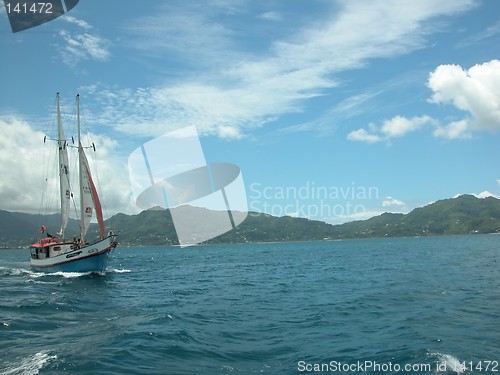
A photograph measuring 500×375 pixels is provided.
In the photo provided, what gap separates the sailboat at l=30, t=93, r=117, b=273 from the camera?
58.6 meters

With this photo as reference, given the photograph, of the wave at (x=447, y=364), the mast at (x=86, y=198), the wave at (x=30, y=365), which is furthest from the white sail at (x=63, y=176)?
the wave at (x=447, y=364)

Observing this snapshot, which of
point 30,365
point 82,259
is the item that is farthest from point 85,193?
point 30,365

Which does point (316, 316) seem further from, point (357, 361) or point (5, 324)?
point (5, 324)

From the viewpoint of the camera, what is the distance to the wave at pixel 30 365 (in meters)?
15.7

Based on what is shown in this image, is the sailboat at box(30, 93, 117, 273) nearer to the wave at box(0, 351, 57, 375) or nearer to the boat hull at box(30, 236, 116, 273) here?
the boat hull at box(30, 236, 116, 273)

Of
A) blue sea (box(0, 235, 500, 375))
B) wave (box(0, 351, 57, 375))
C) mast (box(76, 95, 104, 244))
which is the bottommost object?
blue sea (box(0, 235, 500, 375))

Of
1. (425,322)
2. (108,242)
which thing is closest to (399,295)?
(425,322)

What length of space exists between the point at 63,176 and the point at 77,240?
11170 millimetres

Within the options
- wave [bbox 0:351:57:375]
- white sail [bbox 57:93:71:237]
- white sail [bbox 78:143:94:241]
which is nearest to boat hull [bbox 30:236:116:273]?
white sail [bbox 78:143:94:241]

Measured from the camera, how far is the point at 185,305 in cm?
3412

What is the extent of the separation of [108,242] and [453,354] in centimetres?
5174

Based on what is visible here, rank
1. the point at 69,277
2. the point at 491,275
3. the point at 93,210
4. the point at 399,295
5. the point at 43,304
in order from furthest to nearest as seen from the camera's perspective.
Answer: the point at 93,210 → the point at 69,277 → the point at 491,275 → the point at 399,295 → the point at 43,304

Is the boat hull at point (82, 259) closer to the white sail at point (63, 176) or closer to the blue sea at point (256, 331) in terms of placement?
the white sail at point (63, 176)

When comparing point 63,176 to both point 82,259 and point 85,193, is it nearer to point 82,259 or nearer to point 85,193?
point 85,193
